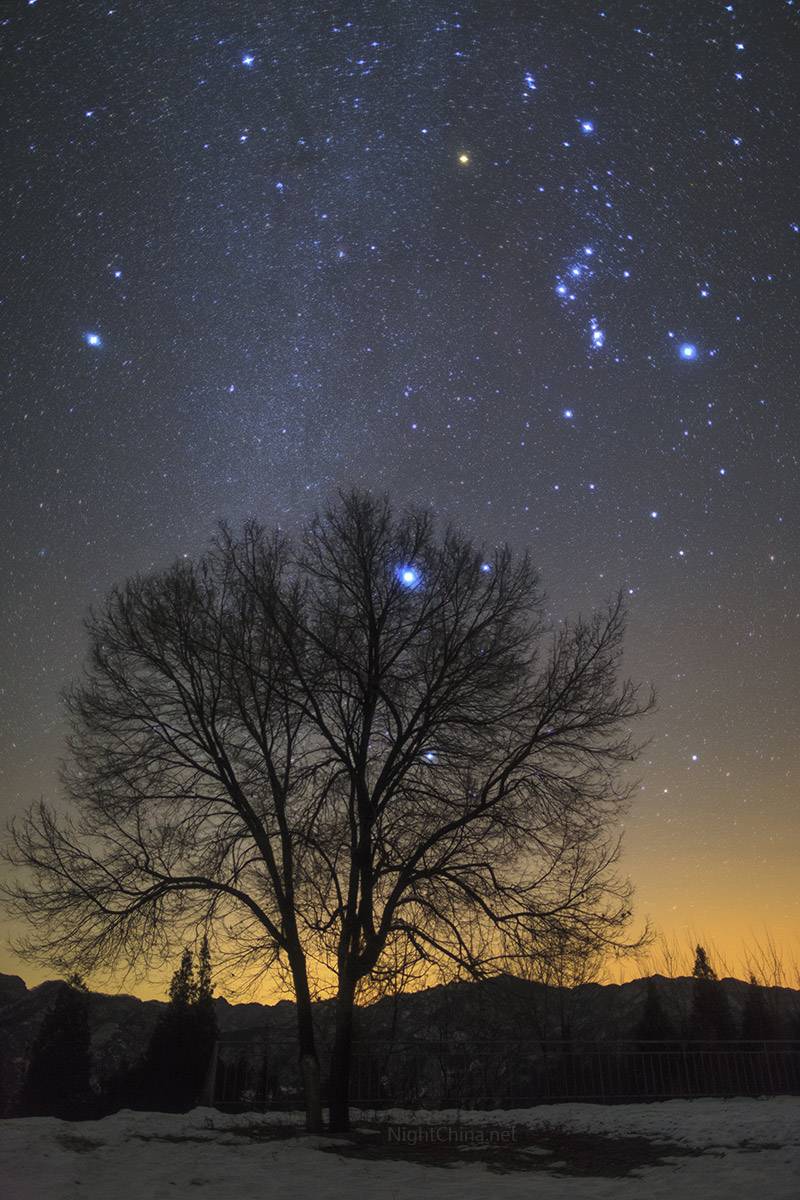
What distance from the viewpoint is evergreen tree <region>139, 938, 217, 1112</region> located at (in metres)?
38.9

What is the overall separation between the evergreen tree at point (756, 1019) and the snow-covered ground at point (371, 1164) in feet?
68.7

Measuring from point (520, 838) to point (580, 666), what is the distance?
9.62ft

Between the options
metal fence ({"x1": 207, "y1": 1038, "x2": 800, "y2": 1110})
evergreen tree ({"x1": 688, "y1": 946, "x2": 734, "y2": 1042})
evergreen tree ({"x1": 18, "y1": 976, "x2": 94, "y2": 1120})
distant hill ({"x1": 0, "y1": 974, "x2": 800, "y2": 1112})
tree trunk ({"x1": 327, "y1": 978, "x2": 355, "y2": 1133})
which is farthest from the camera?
evergreen tree ({"x1": 18, "y1": 976, "x2": 94, "y2": 1120})

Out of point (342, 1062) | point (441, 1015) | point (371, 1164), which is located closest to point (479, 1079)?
point (441, 1015)

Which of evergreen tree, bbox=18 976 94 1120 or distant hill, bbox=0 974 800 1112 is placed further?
evergreen tree, bbox=18 976 94 1120

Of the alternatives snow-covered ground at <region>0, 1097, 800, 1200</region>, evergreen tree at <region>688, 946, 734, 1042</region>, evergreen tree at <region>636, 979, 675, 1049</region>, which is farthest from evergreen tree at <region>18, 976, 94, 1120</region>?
snow-covered ground at <region>0, 1097, 800, 1200</region>

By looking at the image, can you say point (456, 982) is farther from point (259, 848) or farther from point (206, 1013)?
point (206, 1013)

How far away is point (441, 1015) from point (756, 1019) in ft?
70.9

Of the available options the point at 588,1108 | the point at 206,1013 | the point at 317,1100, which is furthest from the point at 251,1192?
the point at 206,1013

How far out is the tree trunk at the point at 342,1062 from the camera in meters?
13.2

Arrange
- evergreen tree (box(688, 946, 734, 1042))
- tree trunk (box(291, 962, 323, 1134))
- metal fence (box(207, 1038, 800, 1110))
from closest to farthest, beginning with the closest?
tree trunk (box(291, 962, 323, 1134)), metal fence (box(207, 1038, 800, 1110)), evergreen tree (box(688, 946, 734, 1042))

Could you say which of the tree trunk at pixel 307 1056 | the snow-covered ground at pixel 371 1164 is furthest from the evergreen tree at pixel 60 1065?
the tree trunk at pixel 307 1056

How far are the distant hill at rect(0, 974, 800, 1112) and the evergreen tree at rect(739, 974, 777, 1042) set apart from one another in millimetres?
477

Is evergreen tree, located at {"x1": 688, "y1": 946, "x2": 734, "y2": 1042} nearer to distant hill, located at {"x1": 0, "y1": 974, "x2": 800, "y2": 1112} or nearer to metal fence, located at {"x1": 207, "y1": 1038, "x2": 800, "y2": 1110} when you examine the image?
distant hill, located at {"x1": 0, "y1": 974, "x2": 800, "y2": 1112}
